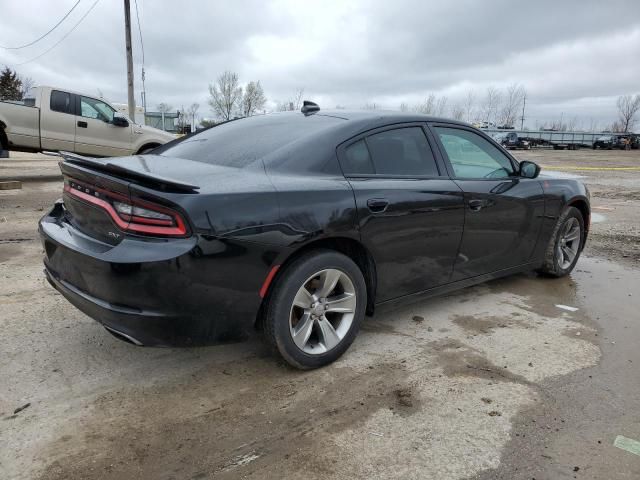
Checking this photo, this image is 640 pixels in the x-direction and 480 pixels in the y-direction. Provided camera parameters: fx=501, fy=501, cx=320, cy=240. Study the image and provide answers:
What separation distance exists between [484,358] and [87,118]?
10554mm

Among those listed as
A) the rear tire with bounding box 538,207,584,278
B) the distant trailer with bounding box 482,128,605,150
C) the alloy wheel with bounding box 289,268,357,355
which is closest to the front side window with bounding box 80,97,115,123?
the rear tire with bounding box 538,207,584,278

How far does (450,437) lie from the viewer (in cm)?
244

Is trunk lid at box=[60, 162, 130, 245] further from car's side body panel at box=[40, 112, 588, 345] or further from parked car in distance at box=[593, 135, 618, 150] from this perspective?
parked car in distance at box=[593, 135, 618, 150]

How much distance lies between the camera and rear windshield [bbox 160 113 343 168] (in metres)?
3.12

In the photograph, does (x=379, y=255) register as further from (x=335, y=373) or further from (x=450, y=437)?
(x=450, y=437)

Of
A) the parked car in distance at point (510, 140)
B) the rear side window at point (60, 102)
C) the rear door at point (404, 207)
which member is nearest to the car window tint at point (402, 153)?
the rear door at point (404, 207)

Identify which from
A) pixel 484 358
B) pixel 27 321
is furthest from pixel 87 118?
pixel 484 358

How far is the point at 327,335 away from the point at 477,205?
159 centimetres

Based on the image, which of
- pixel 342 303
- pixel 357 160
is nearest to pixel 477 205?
pixel 357 160

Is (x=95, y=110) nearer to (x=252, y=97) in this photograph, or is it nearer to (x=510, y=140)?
(x=510, y=140)

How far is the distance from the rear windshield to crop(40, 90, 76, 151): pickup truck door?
839cm

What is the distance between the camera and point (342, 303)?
10.1 ft

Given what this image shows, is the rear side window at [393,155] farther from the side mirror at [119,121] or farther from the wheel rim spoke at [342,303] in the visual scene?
the side mirror at [119,121]

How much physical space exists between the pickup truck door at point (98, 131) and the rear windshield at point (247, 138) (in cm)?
845
